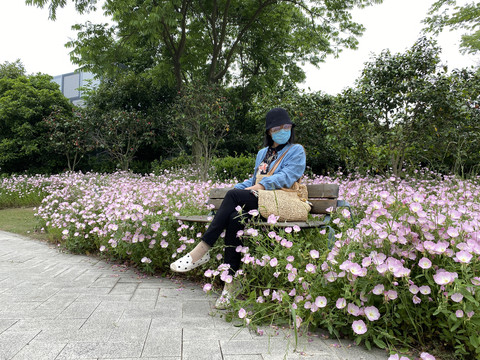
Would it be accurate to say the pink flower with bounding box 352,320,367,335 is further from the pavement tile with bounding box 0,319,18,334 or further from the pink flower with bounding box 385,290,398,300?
the pavement tile with bounding box 0,319,18,334

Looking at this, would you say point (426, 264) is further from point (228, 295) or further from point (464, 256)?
point (228, 295)

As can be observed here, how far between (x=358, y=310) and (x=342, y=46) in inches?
521

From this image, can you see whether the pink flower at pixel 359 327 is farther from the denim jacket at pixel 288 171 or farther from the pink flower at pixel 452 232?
the denim jacket at pixel 288 171

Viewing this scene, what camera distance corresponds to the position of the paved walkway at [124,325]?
1.85m

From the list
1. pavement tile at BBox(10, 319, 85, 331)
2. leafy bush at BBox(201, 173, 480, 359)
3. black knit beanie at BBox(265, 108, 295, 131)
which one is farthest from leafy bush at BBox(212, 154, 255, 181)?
leafy bush at BBox(201, 173, 480, 359)

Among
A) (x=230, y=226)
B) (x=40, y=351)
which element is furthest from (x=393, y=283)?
(x=40, y=351)

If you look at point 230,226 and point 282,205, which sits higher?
point 282,205

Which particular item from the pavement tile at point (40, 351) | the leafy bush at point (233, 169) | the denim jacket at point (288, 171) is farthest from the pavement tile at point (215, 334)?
the leafy bush at point (233, 169)

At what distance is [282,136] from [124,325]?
2033mm

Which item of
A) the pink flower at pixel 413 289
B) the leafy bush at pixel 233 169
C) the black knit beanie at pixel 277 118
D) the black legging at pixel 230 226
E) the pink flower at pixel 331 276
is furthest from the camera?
the leafy bush at pixel 233 169

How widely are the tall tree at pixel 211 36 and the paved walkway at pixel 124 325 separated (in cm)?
796

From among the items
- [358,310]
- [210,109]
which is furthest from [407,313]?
[210,109]

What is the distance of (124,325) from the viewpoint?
7.23 ft

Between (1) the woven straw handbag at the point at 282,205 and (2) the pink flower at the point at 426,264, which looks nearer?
(2) the pink flower at the point at 426,264
